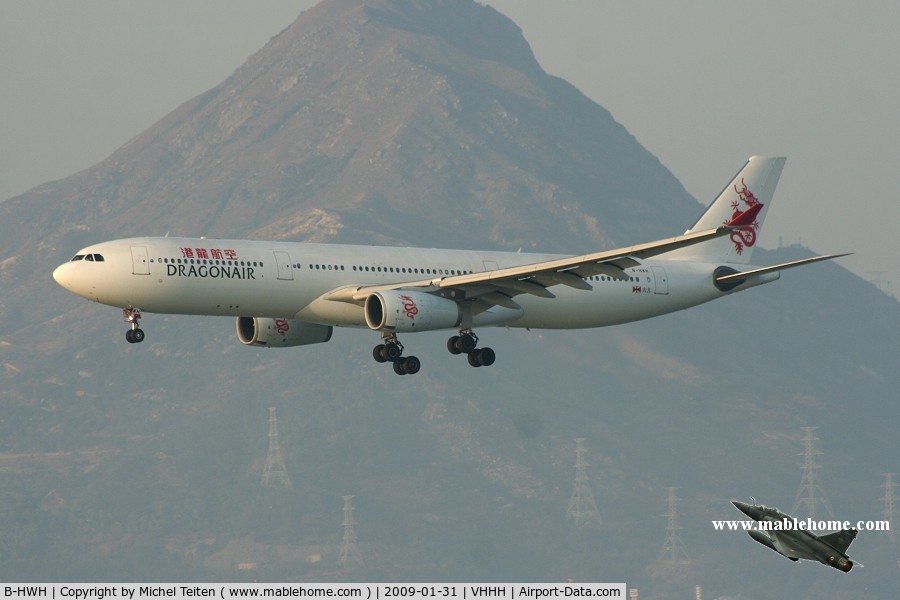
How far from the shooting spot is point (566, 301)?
77.5 metres

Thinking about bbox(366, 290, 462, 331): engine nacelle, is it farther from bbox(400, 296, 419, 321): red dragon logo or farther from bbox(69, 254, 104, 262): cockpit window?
bbox(69, 254, 104, 262): cockpit window

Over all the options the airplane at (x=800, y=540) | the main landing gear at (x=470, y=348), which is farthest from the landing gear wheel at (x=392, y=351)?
the airplane at (x=800, y=540)

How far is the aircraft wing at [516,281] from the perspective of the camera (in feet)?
223

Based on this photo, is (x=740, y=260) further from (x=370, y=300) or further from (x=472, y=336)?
(x=370, y=300)

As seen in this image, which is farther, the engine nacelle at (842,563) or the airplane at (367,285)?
the airplane at (367,285)

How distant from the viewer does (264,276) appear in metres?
68.2

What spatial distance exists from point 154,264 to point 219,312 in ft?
12.5

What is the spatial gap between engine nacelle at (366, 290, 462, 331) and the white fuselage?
1.71 m

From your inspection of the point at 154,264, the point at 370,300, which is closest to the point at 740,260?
the point at 370,300

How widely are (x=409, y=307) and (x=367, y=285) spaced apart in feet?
12.1

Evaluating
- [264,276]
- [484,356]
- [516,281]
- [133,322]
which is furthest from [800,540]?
[484,356]

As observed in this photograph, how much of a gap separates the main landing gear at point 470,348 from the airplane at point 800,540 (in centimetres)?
3713

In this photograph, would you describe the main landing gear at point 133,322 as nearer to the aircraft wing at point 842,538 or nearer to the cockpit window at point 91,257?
the cockpit window at point 91,257

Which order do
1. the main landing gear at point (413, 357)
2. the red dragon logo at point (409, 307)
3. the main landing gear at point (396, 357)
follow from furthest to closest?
the main landing gear at point (413, 357) → the main landing gear at point (396, 357) → the red dragon logo at point (409, 307)
